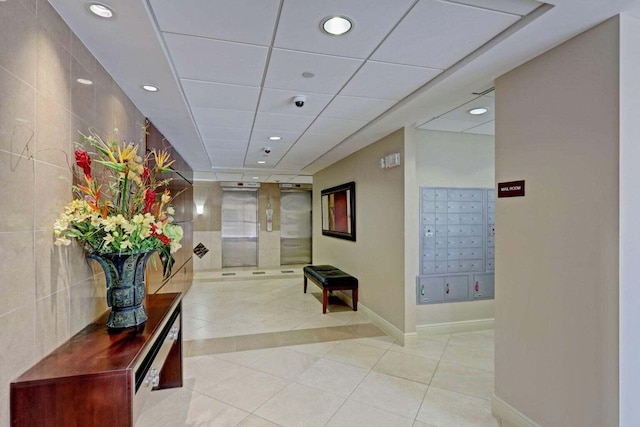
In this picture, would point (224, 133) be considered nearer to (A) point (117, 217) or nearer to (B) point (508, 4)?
(A) point (117, 217)

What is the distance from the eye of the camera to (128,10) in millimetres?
1652

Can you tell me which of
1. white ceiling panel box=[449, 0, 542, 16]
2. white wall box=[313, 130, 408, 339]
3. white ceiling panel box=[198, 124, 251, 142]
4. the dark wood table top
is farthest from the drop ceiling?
the dark wood table top

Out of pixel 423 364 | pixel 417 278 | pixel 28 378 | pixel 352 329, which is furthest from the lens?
pixel 352 329

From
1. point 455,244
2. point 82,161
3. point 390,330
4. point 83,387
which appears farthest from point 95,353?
point 455,244

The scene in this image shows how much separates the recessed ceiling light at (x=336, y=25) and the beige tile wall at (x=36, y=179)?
56.2 inches

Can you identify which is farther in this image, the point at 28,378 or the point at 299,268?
the point at 299,268

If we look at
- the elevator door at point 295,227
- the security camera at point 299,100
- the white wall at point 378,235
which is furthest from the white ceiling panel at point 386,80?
the elevator door at point 295,227

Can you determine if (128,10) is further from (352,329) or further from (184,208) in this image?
(184,208)

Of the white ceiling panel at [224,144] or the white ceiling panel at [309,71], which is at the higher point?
the white ceiling panel at [309,71]

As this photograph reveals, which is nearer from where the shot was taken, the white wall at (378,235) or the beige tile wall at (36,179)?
the beige tile wall at (36,179)

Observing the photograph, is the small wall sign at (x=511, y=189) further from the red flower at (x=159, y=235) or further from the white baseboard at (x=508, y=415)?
the red flower at (x=159, y=235)

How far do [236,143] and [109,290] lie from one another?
323 centimetres

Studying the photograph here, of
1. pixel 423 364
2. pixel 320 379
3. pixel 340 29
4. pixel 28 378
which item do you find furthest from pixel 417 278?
pixel 28 378

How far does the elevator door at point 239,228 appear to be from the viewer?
968 cm
